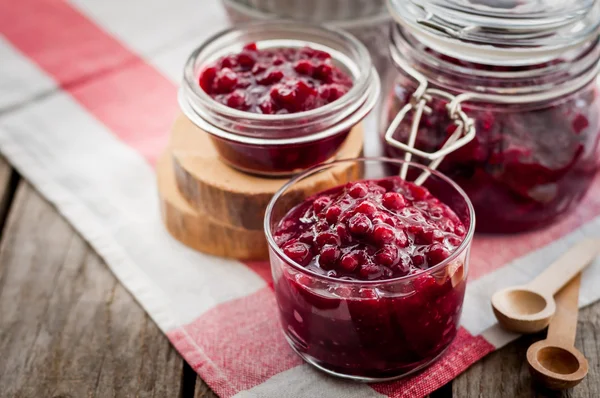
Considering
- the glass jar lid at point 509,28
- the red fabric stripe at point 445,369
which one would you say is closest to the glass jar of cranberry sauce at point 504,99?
the glass jar lid at point 509,28

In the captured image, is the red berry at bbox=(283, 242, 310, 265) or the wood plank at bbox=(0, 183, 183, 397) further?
the wood plank at bbox=(0, 183, 183, 397)

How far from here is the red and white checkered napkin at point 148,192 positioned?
4.62ft

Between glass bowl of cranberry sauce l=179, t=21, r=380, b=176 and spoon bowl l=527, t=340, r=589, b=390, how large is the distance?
0.55 m

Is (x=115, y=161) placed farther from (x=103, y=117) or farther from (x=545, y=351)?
(x=545, y=351)

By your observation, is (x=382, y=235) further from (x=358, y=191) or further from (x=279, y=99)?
(x=279, y=99)

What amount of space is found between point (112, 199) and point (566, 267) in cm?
100

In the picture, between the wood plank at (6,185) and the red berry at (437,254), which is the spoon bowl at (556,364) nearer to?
the red berry at (437,254)

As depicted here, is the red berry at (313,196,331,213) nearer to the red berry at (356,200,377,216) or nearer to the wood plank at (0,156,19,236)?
the red berry at (356,200,377,216)

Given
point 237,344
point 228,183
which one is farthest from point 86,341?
point 228,183

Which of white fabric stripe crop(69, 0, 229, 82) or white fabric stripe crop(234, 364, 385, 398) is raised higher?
white fabric stripe crop(234, 364, 385, 398)

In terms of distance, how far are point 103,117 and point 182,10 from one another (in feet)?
1.84

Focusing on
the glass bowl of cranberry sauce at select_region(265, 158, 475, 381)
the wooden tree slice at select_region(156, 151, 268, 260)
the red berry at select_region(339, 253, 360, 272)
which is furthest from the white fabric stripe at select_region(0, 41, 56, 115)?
the red berry at select_region(339, 253, 360, 272)

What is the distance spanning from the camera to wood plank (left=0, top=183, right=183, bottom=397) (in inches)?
54.2

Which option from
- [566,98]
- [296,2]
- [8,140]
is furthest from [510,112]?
[8,140]
